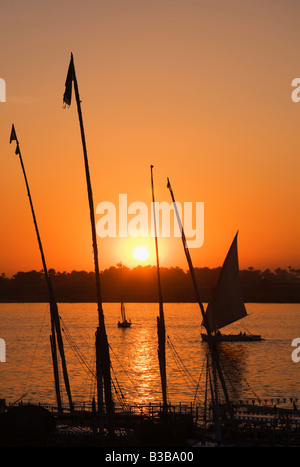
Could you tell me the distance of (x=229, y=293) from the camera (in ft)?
258

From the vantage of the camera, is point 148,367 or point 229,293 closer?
point 229,293

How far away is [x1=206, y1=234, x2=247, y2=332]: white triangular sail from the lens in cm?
7595

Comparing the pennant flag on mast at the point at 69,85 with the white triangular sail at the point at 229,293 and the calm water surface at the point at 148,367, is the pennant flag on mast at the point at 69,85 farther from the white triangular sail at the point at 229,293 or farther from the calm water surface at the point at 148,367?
the white triangular sail at the point at 229,293

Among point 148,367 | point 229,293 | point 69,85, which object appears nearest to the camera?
point 69,85

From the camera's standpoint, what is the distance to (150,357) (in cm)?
12631

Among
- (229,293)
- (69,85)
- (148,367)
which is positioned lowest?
(148,367)

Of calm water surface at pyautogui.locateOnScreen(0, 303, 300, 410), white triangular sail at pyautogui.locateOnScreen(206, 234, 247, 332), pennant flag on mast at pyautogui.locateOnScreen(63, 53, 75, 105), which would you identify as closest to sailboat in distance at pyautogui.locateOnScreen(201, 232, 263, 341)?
white triangular sail at pyautogui.locateOnScreen(206, 234, 247, 332)

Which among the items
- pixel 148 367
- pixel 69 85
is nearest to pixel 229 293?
pixel 148 367

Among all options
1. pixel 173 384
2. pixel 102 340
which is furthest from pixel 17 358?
pixel 102 340

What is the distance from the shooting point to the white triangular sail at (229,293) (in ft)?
249

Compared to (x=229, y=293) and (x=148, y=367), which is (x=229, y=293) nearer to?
(x=229, y=293)

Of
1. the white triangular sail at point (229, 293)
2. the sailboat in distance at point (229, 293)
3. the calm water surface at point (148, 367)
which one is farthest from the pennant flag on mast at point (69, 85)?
the white triangular sail at point (229, 293)

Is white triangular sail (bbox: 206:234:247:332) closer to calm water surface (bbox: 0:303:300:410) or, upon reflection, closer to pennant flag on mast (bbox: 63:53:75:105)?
calm water surface (bbox: 0:303:300:410)

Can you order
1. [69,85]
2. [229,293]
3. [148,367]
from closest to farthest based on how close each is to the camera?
[69,85], [229,293], [148,367]
